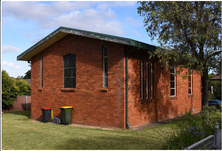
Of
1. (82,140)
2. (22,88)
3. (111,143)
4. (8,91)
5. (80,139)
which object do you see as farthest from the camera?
(22,88)

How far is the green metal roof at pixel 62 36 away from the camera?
11.2 meters

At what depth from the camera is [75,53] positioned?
13.7 m

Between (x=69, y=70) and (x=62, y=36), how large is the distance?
7.00 feet

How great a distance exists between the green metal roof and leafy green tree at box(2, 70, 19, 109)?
621cm

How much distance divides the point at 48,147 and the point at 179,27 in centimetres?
892

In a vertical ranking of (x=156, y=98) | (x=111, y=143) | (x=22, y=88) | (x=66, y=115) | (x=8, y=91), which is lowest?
(x=111, y=143)

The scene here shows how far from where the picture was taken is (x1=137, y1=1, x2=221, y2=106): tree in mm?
11766

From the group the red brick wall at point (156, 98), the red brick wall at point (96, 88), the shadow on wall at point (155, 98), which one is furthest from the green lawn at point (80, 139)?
the shadow on wall at point (155, 98)

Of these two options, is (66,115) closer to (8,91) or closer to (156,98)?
(156,98)

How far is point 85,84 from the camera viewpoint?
1313cm

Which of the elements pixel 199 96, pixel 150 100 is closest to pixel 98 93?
pixel 150 100

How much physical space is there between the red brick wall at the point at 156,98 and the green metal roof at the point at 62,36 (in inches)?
39.1

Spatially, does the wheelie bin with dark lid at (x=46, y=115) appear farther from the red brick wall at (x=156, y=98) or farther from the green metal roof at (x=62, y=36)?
the red brick wall at (x=156, y=98)

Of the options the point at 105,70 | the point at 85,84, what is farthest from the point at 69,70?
the point at 105,70
